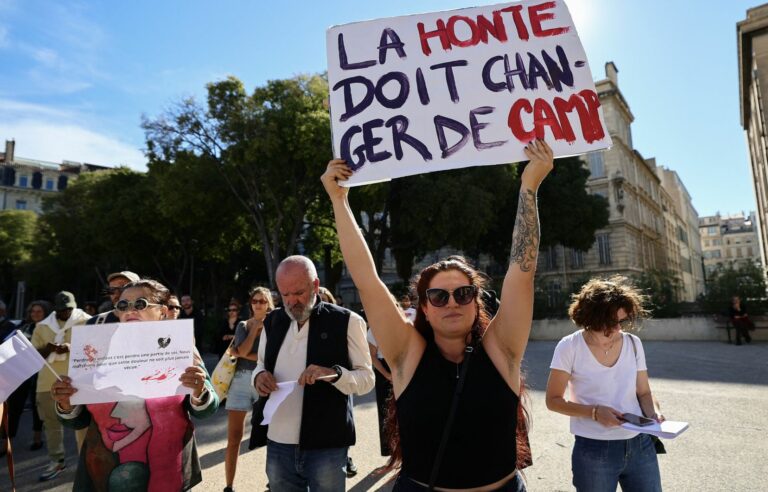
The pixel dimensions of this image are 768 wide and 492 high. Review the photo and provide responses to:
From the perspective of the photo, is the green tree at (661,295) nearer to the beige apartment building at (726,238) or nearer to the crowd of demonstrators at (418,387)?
the crowd of demonstrators at (418,387)

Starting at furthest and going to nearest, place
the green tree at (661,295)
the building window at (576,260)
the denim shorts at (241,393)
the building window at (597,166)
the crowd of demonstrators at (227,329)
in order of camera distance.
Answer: the building window at (597,166), the building window at (576,260), the green tree at (661,295), the crowd of demonstrators at (227,329), the denim shorts at (241,393)

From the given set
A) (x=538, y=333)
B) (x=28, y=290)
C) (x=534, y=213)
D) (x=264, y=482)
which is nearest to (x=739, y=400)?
(x=264, y=482)

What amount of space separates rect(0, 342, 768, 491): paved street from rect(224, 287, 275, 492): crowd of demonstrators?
426 mm

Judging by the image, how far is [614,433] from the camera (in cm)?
247

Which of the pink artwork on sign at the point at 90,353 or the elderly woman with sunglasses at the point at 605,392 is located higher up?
the pink artwork on sign at the point at 90,353

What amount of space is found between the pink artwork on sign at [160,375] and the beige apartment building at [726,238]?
397 feet

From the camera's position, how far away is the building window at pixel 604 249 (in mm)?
37312

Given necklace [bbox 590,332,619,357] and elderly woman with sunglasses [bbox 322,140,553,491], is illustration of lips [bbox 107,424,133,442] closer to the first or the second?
elderly woman with sunglasses [bbox 322,140,553,491]

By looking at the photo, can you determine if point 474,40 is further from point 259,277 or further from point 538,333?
point 259,277

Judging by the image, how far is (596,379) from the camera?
2.62m

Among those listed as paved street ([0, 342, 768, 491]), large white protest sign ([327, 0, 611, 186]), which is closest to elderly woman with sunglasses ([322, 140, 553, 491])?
large white protest sign ([327, 0, 611, 186])

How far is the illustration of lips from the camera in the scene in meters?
2.19

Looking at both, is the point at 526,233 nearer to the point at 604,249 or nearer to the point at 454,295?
the point at 454,295

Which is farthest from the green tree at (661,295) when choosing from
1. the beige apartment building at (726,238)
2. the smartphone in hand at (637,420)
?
the beige apartment building at (726,238)
